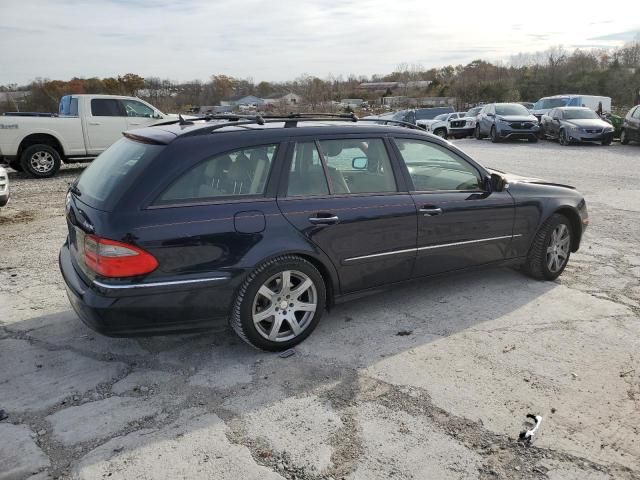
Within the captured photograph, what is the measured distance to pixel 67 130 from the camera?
40.3 feet

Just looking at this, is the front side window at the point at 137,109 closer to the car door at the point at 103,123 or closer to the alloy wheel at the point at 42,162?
the car door at the point at 103,123

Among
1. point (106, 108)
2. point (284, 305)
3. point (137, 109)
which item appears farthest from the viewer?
point (137, 109)

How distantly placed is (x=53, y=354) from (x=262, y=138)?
2173 mm

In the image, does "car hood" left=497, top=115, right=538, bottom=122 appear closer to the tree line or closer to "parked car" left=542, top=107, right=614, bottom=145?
"parked car" left=542, top=107, right=614, bottom=145

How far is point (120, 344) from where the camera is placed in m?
3.98

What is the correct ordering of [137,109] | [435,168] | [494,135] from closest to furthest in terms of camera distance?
[435,168]
[137,109]
[494,135]

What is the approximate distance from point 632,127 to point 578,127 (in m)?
1.80

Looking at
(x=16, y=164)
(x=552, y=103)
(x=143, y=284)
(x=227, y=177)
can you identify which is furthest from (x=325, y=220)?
(x=552, y=103)

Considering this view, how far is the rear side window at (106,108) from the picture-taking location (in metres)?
12.8

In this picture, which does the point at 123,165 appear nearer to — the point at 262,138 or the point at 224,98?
the point at 262,138

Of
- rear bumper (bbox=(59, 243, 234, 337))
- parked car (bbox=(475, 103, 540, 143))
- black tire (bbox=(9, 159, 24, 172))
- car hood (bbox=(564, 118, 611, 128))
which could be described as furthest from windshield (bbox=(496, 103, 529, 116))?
rear bumper (bbox=(59, 243, 234, 337))

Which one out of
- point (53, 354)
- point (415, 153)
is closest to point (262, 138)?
point (415, 153)

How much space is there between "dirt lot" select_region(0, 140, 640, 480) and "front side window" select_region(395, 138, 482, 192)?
104cm

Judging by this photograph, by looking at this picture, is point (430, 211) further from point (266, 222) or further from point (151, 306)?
point (151, 306)
